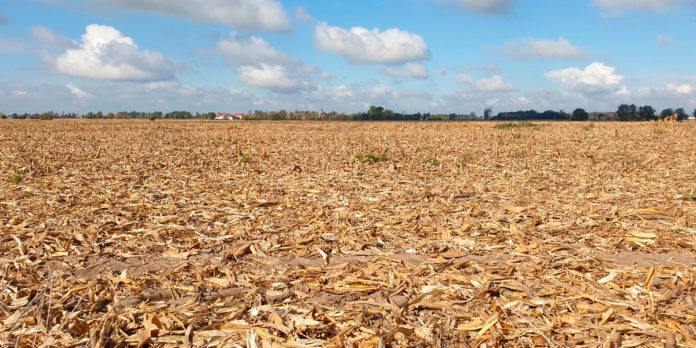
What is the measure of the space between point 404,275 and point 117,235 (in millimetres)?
4185

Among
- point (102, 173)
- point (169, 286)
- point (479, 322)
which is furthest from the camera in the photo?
point (102, 173)

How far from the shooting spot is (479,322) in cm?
391

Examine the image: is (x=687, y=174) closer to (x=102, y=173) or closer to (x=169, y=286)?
(x=169, y=286)

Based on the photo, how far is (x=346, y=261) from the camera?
547 centimetres

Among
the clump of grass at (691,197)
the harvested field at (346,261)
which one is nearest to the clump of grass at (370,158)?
the harvested field at (346,261)

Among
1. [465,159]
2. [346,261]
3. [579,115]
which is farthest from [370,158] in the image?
[579,115]

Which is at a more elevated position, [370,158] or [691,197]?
[370,158]

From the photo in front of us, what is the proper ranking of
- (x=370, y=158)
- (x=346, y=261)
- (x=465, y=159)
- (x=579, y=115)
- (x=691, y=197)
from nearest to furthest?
(x=346, y=261), (x=691, y=197), (x=370, y=158), (x=465, y=159), (x=579, y=115)

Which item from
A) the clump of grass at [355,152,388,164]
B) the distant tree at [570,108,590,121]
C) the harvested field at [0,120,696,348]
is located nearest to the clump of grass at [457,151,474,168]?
the harvested field at [0,120,696,348]

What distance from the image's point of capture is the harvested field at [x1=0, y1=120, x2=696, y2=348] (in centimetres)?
382

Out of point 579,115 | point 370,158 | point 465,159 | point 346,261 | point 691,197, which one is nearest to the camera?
point 346,261

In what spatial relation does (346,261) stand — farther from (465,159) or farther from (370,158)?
(465,159)

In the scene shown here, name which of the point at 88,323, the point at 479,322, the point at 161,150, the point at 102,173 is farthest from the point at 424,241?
the point at 161,150

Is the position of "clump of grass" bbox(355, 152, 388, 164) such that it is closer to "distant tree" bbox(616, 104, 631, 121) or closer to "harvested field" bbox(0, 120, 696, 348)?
"harvested field" bbox(0, 120, 696, 348)
